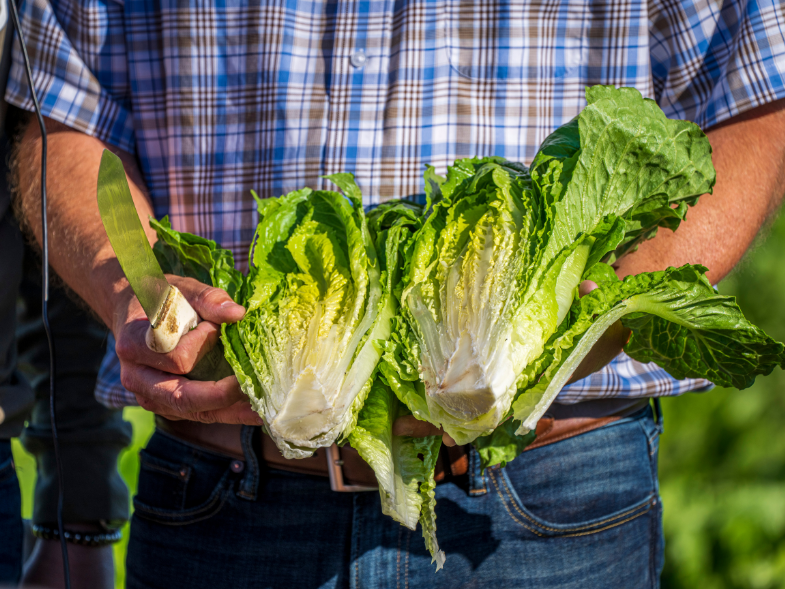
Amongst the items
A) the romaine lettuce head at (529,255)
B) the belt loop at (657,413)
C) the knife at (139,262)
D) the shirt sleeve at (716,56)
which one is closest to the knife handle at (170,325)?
the knife at (139,262)

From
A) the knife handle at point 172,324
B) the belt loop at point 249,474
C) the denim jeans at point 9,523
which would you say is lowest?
the denim jeans at point 9,523

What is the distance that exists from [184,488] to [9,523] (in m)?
1.01

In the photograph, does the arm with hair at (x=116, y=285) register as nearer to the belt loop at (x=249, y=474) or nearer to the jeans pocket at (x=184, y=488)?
the belt loop at (x=249, y=474)

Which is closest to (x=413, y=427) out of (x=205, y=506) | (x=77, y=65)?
(x=205, y=506)

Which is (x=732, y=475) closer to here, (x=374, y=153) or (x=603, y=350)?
(x=603, y=350)

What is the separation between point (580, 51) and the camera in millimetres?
2113

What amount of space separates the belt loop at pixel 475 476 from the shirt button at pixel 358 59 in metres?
1.36

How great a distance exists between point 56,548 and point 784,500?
19.6 feet

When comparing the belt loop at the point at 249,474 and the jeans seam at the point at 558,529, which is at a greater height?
the belt loop at the point at 249,474

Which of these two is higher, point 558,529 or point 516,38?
point 516,38

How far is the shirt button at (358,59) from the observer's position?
6.91 feet

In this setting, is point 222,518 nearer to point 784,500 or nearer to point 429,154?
point 429,154

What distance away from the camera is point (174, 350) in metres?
1.54

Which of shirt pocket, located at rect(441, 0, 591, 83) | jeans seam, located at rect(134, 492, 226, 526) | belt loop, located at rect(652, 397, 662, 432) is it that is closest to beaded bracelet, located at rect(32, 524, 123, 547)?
jeans seam, located at rect(134, 492, 226, 526)
